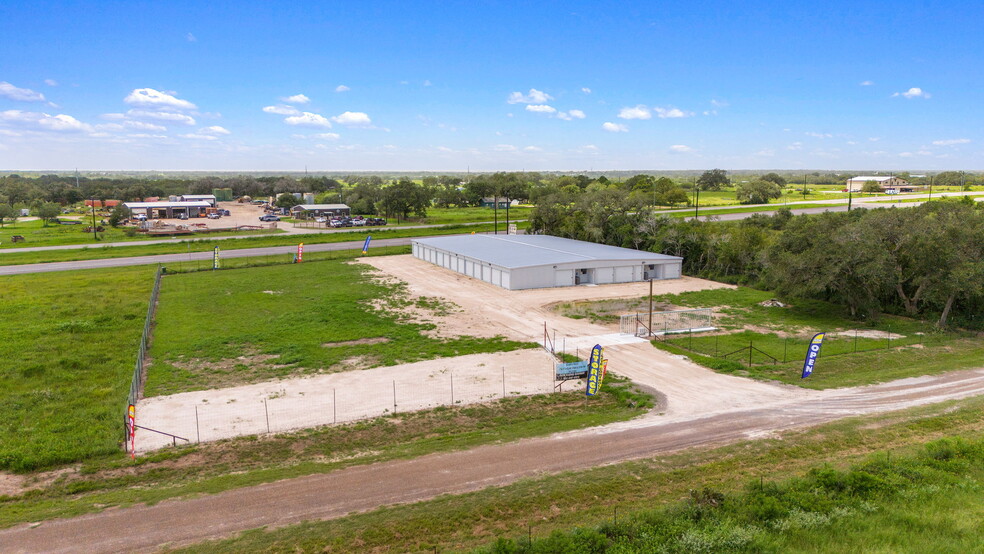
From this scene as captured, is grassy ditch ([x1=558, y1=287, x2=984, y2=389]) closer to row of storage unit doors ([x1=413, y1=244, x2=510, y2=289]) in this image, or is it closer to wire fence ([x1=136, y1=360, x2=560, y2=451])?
row of storage unit doors ([x1=413, y1=244, x2=510, y2=289])

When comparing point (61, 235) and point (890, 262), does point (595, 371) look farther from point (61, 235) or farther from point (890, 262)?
point (61, 235)

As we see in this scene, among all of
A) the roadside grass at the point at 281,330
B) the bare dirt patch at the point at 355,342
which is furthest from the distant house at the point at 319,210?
the bare dirt patch at the point at 355,342

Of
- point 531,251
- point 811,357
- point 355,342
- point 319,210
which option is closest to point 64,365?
point 355,342

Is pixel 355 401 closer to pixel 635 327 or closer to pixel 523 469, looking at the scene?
pixel 523 469

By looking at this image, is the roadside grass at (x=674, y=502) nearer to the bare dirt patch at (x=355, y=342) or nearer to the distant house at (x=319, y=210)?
the bare dirt patch at (x=355, y=342)

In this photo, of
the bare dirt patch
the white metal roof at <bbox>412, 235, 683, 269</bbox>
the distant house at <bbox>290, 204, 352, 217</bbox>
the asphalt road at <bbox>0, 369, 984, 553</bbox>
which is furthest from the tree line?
the distant house at <bbox>290, 204, 352, 217</bbox>

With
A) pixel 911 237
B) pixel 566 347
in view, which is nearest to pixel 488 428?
pixel 566 347
